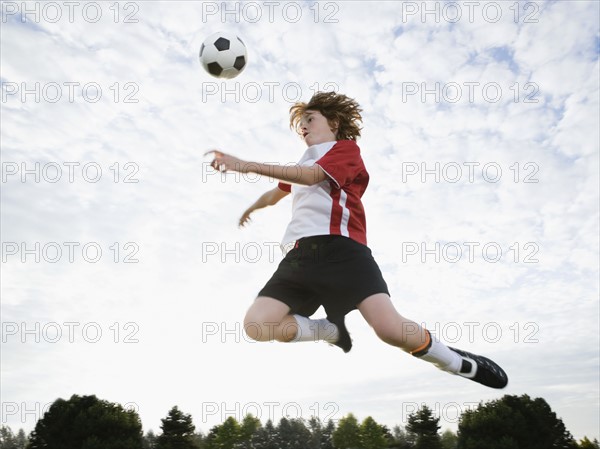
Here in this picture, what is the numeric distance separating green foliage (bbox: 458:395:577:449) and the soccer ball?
171 feet

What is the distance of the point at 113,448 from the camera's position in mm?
45562

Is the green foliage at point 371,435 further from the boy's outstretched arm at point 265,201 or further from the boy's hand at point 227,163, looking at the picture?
the boy's hand at point 227,163

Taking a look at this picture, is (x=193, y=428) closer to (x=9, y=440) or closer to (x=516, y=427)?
(x=516, y=427)

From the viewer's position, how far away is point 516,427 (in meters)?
52.8

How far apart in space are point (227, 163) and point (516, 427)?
2185 inches

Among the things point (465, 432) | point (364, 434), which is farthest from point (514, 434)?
point (364, 434)

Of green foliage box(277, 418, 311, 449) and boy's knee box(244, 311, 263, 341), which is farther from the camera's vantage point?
green foliage box(277, 418, 311, 449)

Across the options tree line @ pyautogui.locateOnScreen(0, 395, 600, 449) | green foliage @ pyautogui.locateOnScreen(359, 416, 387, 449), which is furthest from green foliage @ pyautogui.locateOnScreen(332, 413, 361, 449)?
tree line @ pyautogui.locateOnScreen(0, 395, 600, 449)

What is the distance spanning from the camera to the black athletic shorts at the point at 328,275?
500 cm

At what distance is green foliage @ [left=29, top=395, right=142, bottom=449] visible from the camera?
150 feet

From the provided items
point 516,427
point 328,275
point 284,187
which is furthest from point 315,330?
point 516,427

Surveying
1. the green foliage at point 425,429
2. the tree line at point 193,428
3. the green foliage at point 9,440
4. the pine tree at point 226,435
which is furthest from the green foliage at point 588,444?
the green foliage at point 9,440

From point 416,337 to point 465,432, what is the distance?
5665 centimetres

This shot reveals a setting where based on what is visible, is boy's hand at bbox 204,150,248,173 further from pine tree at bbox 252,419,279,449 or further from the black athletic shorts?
pine tree at bbox 252,419,279,449
